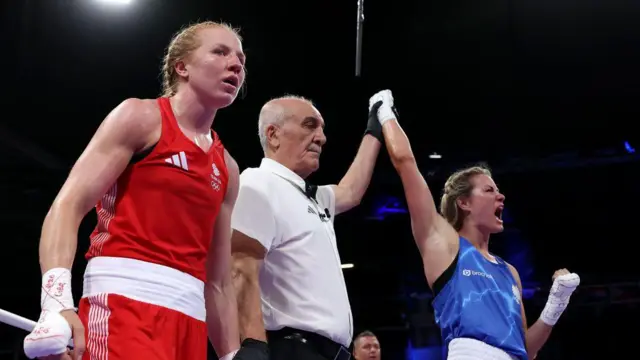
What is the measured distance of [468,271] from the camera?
2797 millimetres

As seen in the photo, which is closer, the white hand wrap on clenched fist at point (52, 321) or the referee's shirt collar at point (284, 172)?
the white hand wrap on clenched fist at point (52, 321)

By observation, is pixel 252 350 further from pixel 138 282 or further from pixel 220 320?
pixel 138 282

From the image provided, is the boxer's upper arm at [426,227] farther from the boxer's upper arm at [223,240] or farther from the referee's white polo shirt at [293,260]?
the boxer's upper arm at [223,240]

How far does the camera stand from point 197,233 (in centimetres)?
166

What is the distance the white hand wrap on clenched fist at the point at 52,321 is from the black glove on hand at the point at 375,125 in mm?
1717

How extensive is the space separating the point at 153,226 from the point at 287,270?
0.66 metres

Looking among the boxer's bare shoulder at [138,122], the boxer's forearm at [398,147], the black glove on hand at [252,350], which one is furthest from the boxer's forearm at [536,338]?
the boxer's bare shoulder at [138,122]

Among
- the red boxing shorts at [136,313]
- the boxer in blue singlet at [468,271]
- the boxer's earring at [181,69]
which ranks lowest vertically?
the boxer in blue singlet at [468,271]

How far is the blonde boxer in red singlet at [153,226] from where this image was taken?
1.47 metres

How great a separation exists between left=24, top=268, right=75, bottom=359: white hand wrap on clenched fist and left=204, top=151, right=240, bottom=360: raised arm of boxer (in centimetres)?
45

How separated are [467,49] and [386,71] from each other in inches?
30.1

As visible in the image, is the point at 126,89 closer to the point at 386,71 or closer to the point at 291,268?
the point at 386,71

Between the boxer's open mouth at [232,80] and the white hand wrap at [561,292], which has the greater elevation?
the boxer's open mouth at [232,80]

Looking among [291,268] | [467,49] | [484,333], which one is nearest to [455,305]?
[484,333]
